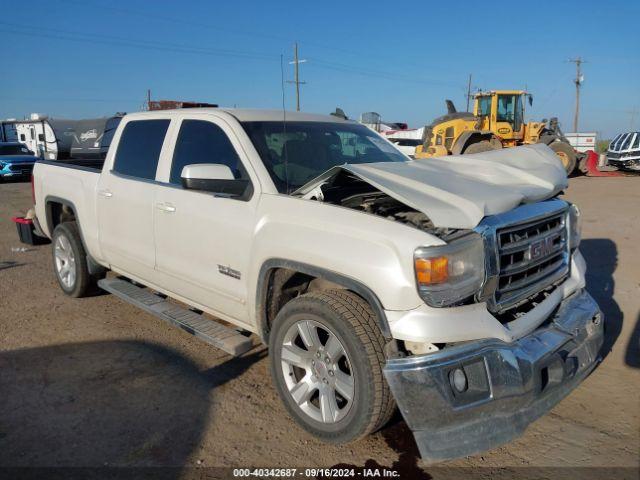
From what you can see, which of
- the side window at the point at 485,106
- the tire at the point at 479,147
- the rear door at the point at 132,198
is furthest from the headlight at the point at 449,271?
the side window at the point at 485,106

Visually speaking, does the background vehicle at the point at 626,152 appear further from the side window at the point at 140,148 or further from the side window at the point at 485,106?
the side window at the point at 140,148

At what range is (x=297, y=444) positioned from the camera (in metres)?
3.08

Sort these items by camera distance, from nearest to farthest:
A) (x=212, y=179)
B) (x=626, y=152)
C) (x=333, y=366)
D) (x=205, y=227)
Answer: (x=333, y=366)
(x=212, y=179)
(x=205, y=227)
(x=626, y=152)

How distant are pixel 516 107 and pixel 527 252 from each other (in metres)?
19.2

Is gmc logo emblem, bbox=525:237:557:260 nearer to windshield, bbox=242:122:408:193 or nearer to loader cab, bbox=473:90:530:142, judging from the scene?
windshield, bbox=242:122:408:193

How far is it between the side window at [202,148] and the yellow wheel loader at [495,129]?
52.4 ft

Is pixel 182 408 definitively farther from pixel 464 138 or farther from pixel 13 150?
pixel 13 150

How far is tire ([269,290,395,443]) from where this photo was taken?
2729 mm

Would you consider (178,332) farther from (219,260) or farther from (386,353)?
(386,353)

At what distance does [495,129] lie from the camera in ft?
65.3

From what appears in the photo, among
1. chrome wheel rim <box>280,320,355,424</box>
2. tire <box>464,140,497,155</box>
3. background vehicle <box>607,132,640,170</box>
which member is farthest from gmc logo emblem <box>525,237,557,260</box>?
background vehicle <box>607,132,640,170</box>

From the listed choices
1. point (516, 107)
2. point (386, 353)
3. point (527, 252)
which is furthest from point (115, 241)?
point (516, 107)

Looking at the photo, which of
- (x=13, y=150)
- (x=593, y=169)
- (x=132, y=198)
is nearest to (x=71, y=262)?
(x=132, y=198)

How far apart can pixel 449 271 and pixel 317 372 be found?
3.31 feet
